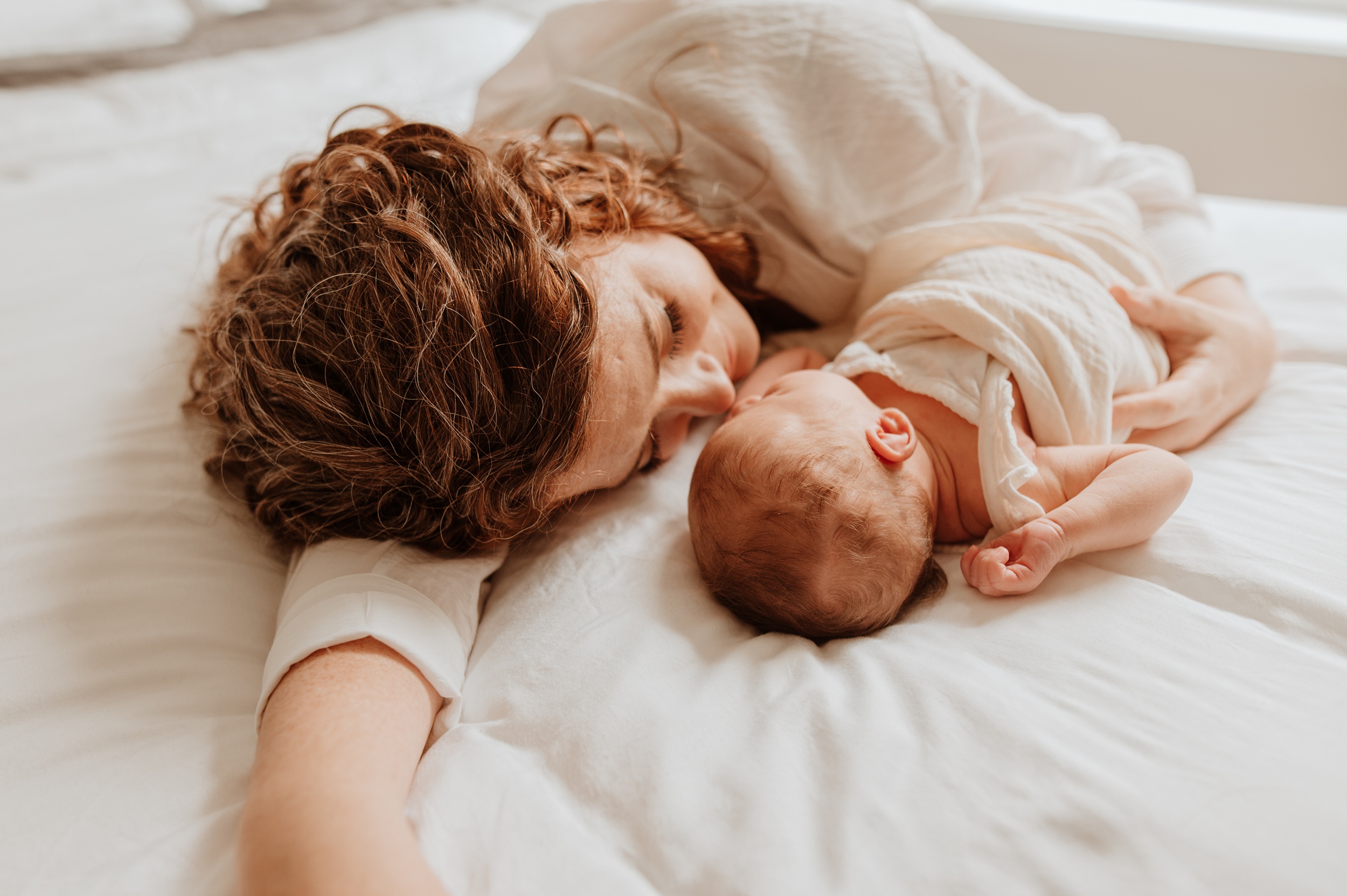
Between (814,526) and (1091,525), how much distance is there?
0.22 meters

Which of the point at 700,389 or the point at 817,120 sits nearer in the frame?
the point at 700,389

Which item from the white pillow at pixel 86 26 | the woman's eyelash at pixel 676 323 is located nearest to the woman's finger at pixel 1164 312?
the woman's eyelash at pixel 676 323

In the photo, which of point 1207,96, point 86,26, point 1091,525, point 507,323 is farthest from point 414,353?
point 1207,96

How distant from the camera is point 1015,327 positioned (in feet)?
2.58

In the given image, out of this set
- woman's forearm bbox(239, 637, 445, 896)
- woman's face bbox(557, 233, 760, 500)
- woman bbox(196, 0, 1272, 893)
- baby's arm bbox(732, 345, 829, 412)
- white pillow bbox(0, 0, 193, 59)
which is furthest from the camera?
white pillow bbox(0, 0, 193, 59)

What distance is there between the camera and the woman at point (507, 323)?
1.94 ft

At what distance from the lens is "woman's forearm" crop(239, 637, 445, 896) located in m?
0.47

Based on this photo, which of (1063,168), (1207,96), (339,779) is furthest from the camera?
(1207,96)

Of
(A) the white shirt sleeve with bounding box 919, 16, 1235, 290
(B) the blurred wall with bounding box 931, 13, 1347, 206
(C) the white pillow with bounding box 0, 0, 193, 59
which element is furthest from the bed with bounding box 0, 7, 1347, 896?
(B) the blurred wall with bounding box 931, 13, 1347, 206

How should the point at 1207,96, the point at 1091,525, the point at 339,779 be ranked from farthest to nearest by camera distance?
1. the point at 1207,96
2. the point at 1091,525
3. the point at 339,779

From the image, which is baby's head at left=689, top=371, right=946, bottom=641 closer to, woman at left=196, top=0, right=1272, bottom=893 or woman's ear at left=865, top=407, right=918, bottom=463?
woman's ear at left=865, top=407, right=918, bottom=463

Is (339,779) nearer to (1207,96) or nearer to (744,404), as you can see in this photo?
(744,404)

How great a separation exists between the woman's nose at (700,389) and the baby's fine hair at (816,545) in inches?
4.4

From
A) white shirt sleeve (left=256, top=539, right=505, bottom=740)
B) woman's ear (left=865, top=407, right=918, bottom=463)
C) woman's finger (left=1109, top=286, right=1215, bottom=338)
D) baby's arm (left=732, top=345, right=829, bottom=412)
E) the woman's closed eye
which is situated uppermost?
woman's finger (left=1109, top=286, right=1215, bottom=338)
